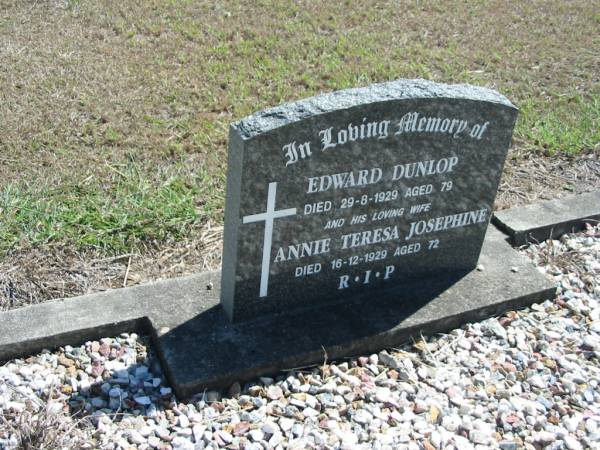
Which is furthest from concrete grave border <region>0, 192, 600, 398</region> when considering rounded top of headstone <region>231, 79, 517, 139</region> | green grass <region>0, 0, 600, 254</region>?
rounded top of headstone <region>231, 79, 517, 139</region>

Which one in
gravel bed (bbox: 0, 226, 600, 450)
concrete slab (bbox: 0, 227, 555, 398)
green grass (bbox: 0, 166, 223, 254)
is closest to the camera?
gravel bed (bbox: 0, 226, 600, 450)

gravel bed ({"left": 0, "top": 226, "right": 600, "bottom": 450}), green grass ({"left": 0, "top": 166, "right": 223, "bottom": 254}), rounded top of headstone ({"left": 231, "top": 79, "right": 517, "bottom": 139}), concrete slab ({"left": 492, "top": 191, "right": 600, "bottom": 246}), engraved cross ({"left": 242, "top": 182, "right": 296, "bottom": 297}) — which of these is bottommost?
gravel bed ({"left": 0, "top": 226, "right": 600, "bottom": 450})

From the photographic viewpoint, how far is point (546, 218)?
4.58 metres

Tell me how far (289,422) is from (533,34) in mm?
5252

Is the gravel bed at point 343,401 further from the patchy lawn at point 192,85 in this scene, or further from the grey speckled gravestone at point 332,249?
the patchy lawn at point 192,85

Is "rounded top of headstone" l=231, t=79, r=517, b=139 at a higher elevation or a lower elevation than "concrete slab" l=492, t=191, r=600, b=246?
higher

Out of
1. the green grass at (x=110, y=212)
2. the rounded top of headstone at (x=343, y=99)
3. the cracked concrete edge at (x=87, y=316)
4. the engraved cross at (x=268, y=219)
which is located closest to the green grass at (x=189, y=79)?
the green grass at (x=110, y=212)

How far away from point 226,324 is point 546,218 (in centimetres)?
210

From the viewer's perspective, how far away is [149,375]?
341cm

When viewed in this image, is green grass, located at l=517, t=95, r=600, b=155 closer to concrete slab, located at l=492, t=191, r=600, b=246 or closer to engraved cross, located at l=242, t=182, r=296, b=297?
concrete slab, located at l=492, t=191, r=600, b=246

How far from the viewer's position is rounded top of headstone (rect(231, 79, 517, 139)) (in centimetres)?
311

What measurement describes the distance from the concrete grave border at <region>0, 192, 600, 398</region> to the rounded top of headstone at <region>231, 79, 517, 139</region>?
37.9 inches

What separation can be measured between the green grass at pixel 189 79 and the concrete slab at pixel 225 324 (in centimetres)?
61

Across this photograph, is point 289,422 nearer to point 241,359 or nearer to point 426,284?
point 241,359
